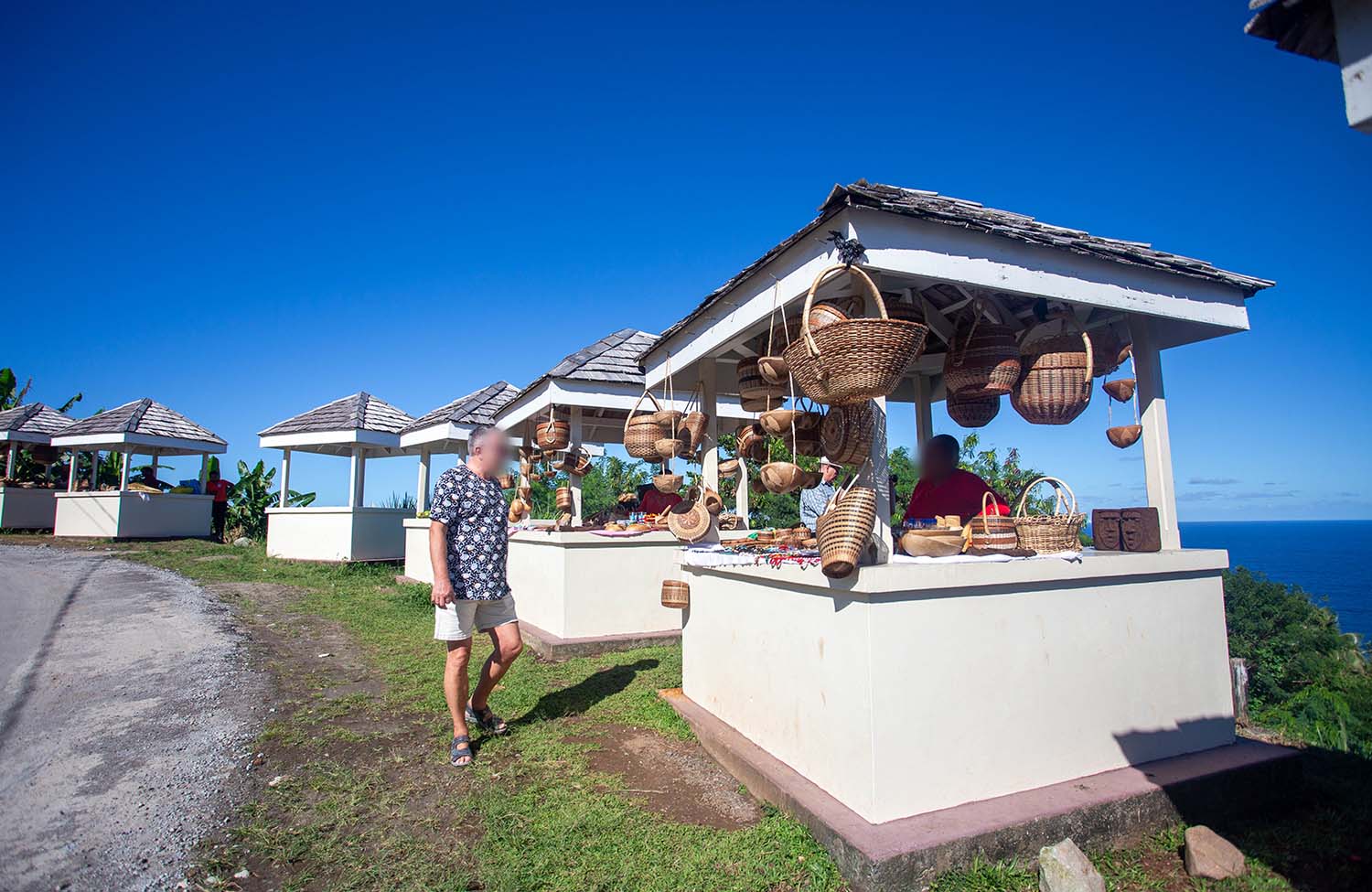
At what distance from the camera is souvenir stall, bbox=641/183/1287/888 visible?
305 cm

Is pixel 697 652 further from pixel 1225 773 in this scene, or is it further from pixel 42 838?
pixel 42 838

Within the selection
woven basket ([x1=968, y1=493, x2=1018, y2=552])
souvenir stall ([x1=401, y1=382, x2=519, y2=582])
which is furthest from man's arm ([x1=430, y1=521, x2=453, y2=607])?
souvenir stall ([x1=401, y1=382, x2=519, y2=582])

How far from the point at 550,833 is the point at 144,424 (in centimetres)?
2180

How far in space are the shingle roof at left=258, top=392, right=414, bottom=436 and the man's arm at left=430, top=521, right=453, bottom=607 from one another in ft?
40.5

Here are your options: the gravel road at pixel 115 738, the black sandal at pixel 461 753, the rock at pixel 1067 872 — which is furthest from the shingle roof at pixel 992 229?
the gravel road at pixel 115 738

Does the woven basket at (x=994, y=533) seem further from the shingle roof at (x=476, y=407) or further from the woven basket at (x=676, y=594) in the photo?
the shingle roof at (x=476, y=407)

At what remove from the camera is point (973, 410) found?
201 inches

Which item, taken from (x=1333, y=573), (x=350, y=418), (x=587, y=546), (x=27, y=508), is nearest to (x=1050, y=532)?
(x=587, y=546)

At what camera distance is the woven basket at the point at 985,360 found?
421cm

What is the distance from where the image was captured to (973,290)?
4.13 meters

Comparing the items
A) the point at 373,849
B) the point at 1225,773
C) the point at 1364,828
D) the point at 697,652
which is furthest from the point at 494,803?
the point at 1364,828

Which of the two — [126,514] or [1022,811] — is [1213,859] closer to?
[1022,811]

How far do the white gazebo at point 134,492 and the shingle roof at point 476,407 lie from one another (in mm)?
10771

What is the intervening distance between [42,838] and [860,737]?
3.76m
